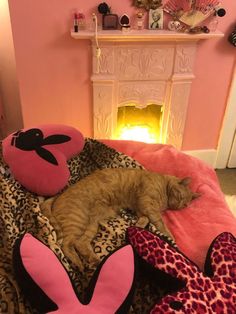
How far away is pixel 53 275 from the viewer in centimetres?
95

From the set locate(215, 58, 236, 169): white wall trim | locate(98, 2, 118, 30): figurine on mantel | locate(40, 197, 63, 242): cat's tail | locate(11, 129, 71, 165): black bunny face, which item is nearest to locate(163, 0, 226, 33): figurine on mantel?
locate(98, 2, 118, 30): figurine on mantel

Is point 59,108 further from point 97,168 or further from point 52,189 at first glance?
point 52,189

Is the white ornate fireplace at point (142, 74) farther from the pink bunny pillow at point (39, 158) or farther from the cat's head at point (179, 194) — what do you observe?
the cat's head at point (179, 194)

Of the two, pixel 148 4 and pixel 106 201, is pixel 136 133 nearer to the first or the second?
pixel 148 4

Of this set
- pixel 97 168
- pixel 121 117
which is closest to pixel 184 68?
pixel 121 117

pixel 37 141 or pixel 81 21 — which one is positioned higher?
pixel 81 21

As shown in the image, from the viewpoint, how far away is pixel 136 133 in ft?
8.23

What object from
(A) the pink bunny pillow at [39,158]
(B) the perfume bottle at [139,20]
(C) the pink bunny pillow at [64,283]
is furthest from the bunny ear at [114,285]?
(B) the perfume bottle at [139,20]

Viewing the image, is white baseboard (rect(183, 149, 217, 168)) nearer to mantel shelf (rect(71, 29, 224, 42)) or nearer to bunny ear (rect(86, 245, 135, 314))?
mantel shelf (rect(71, 29, 224, 42))

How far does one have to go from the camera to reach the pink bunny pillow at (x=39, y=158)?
1.36m

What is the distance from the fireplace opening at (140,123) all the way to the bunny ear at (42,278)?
1581 mm

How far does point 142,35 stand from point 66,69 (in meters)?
0.56

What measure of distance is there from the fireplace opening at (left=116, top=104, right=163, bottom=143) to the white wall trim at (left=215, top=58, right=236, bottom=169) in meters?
0.52

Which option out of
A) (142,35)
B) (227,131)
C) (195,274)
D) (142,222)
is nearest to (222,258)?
(195,274)
